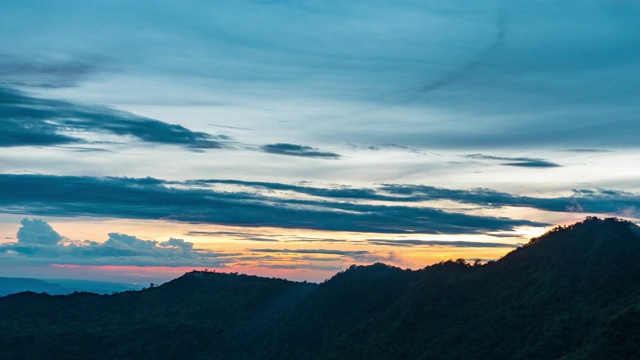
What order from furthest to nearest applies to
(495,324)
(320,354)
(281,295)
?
(281,295)
(320,354)
(495,324)

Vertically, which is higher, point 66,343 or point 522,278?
point 522,278

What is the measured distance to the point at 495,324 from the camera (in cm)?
8088

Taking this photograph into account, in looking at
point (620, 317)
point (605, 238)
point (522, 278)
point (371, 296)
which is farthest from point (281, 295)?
point (620, 317)

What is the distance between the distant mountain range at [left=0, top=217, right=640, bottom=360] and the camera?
73375 mm

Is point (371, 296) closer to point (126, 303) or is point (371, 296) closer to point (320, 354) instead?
point (320, 354)

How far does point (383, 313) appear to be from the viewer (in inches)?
3967

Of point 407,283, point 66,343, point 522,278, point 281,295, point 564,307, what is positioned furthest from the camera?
point 281,295

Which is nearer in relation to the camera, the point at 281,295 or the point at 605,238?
the point at 605,238

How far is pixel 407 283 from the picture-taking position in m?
116

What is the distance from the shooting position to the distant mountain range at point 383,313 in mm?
73375

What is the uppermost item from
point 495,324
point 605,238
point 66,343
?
point 605,238

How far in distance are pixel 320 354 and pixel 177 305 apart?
57676mm

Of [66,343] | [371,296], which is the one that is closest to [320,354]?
[371,296]

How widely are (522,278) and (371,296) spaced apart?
33.4 metres
